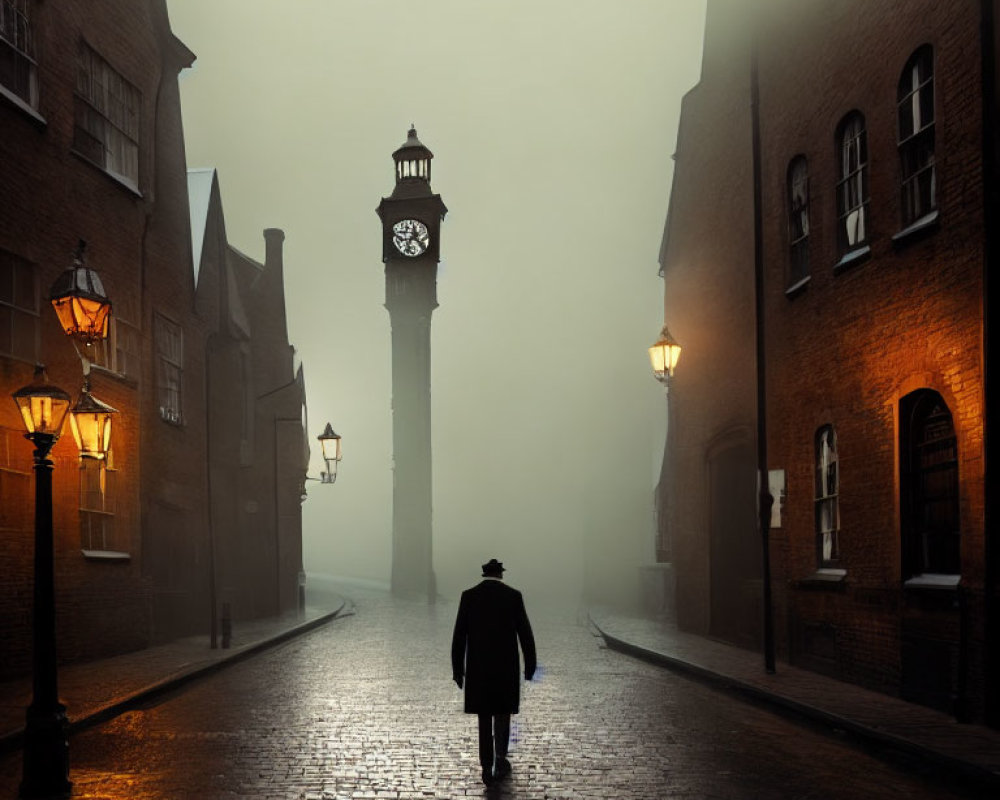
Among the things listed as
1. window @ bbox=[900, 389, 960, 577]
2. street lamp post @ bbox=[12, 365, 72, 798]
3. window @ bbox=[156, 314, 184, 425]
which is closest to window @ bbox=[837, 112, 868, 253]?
window @ bbox=[900, 389, 960, 577]

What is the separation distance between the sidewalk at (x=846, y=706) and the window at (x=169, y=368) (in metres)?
9.77

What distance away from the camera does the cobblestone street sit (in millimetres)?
8461

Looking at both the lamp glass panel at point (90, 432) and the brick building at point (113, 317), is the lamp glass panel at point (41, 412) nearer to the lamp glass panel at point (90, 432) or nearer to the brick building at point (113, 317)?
the lamp glass panel at point (90, 432)

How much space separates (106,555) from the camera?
752 inches

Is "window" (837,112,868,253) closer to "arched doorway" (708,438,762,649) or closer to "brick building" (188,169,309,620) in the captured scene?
"arched doorway" (708,438,762,649)

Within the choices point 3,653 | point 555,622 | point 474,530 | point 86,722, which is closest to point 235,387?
point 555,622

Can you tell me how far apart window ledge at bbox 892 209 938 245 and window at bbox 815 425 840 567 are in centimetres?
316

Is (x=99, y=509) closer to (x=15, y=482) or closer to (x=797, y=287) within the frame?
(x=15, y=482)

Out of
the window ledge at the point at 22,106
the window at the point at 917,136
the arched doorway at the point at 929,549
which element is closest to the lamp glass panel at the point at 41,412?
the window ledge at the point at 22,106

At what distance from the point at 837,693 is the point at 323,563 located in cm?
6401

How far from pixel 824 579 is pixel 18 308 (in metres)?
11.3

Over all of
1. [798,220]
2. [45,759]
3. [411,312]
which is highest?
[411,312]

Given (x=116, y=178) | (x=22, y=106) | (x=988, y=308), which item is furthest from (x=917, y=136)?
(x=116, y=178)

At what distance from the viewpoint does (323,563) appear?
75.3 m
